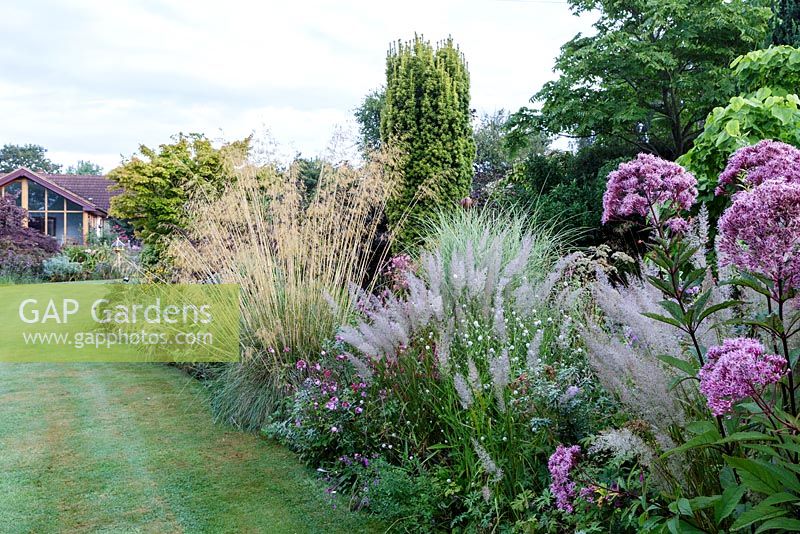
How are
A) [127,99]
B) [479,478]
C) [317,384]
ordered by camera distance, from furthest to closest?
[127,99] → [317,384] → [479,478]

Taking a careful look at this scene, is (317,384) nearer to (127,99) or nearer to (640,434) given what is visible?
(640,434)

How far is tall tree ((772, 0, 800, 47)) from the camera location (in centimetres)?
633

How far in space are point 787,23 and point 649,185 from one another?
6.11m

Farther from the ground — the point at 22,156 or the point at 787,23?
the point at 22,156

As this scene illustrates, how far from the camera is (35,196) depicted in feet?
82.3

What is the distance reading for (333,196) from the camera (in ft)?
17.1

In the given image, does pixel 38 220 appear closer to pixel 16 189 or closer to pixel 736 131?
pixel 16 189

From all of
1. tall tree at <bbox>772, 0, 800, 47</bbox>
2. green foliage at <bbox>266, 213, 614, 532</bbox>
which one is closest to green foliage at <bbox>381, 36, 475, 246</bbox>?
tall tree at <bbox>772, 0, 800, 47</bbox>

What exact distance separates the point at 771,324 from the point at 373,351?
1.86m

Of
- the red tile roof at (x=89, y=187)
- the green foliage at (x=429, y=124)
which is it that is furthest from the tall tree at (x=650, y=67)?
the red tile roof at (x=89, y=187)

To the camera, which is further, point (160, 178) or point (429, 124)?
point (160, 178)

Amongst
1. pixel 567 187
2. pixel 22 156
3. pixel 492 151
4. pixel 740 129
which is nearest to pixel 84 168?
pixel 22 156

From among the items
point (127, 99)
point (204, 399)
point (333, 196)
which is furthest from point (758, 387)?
point (127, 99)

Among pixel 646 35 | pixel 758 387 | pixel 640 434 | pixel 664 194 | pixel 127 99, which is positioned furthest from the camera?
pixel 646 35
